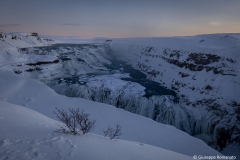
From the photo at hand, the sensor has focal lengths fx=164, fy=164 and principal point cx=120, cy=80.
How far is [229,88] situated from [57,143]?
1726 cm

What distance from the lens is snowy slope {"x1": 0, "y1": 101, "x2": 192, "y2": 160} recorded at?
13.0ft

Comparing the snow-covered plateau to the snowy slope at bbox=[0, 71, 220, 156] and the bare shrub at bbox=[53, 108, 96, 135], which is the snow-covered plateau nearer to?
the snowy slope at bbox=[0, 71, 220, 156]

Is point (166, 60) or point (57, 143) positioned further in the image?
point (166, 60)

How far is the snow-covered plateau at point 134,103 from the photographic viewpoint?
188 inches

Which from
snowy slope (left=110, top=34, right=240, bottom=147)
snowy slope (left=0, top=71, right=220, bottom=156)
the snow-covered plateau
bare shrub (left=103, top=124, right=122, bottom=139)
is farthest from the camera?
snowy slope (left=110, top=34, right=240, bottom=147)

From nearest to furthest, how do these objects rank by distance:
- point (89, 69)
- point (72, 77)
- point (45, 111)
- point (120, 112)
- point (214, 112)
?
point (45, 111) → point (120, 112) → point (214, 112) → point (72, 77) → point (89, 69)

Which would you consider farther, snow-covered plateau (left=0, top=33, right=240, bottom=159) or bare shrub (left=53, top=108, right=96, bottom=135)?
bare shrub (left=53, top=108, right=96, bottom=135)

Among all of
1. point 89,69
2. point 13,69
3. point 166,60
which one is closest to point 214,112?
point 166,60

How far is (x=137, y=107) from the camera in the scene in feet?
51.5

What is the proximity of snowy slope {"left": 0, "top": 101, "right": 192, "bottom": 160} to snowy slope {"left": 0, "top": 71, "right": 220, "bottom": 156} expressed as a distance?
3933mm

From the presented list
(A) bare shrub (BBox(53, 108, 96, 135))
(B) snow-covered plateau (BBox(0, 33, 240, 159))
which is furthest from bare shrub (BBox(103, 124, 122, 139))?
(A) bare shrub (BBox(53, 108, 96, 135))

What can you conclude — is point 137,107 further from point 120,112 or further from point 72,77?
point 72,77

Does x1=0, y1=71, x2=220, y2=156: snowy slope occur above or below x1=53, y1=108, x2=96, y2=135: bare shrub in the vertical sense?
below

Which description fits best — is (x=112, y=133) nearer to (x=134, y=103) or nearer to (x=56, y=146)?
(x=56, y=146)
